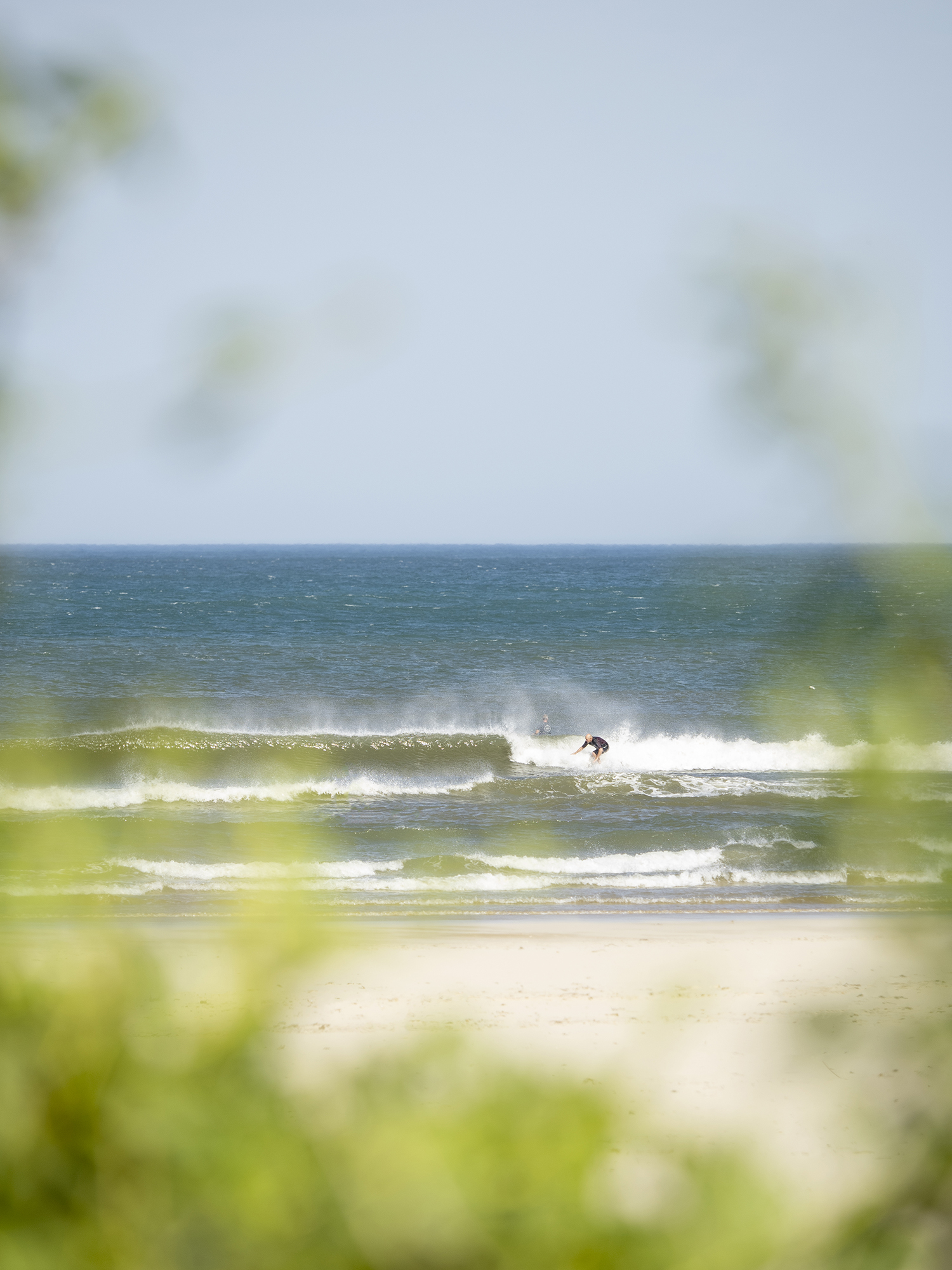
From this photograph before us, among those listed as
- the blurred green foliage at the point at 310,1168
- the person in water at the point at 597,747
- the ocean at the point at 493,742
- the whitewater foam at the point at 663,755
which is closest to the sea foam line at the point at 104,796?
the ocean at the point at 493,742

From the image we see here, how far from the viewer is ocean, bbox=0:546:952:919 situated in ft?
2.22

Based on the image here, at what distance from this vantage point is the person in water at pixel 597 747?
21391 mm

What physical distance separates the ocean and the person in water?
0.23m

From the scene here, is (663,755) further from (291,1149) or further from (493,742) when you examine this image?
(291,1149)

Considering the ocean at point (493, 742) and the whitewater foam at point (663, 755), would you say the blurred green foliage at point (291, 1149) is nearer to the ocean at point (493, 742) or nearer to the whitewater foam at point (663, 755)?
the ocean at point (493, 742)

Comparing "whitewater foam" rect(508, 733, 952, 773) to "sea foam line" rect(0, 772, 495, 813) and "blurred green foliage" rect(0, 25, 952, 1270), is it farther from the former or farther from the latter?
"blurred green foliage" rect(0, 25, 952, 1270)

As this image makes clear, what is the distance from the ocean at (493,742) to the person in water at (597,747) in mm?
229

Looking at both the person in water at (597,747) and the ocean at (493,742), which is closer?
the ocean at (493,742)

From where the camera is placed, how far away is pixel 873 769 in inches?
28.6

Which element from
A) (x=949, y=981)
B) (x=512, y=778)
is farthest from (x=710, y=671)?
(x=949, y=981)

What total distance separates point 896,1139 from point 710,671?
3115 cm

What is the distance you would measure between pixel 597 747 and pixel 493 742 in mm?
2536

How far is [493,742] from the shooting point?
23094 mm

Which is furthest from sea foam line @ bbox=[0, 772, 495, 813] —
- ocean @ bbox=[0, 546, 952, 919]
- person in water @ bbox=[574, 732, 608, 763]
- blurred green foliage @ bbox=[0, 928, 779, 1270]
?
person in water @ bbox=[574, 732, 608, 763]
